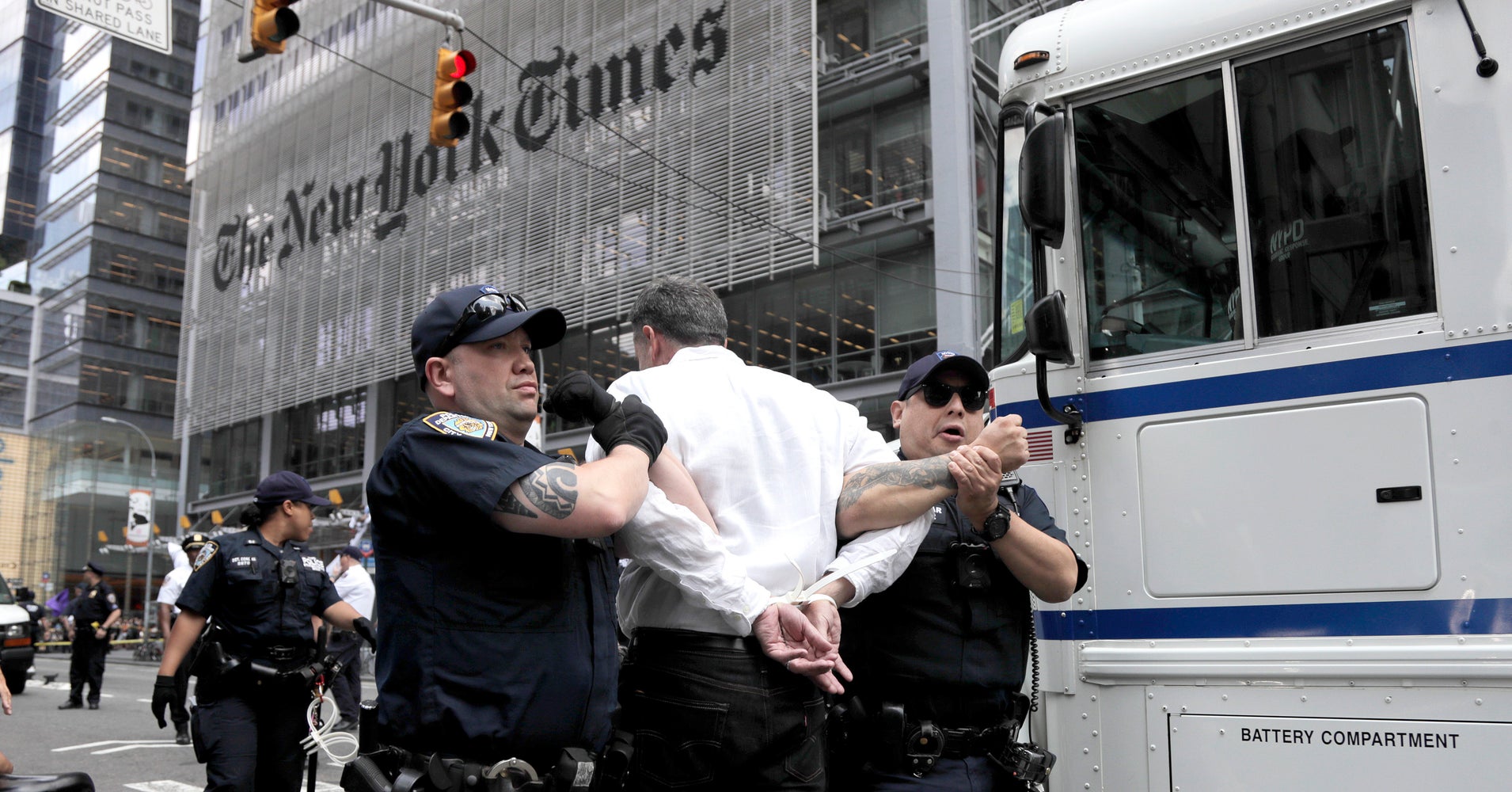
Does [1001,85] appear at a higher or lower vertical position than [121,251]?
lower

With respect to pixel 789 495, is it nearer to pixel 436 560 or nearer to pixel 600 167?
pixel 436 560

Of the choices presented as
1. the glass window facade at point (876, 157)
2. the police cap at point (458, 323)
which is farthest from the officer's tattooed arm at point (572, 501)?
the glass window facade at point (876, 157)

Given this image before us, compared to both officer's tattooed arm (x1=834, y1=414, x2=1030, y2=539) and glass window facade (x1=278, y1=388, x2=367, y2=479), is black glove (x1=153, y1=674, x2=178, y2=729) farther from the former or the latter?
glass window facade (x1=278, y1=388, x2=367, y2=479)

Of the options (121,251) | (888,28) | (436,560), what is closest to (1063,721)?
(436,560)

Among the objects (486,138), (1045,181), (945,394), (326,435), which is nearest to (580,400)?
(945,394)

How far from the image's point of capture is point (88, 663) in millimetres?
16078

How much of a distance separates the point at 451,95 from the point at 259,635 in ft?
22.5

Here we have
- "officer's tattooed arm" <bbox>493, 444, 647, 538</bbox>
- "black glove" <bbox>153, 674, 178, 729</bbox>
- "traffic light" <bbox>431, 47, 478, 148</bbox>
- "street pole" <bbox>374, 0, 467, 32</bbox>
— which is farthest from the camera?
"traffic light" <bbox>431, 47, 478, 148</bbox>

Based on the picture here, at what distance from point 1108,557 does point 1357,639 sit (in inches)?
28.2

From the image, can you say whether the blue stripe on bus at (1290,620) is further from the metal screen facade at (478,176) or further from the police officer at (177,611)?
the metal screen facade at (478,176)

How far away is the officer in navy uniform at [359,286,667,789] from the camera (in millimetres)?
2570

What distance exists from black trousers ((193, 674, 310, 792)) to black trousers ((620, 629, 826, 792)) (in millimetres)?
3123

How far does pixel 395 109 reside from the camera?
1240 inches

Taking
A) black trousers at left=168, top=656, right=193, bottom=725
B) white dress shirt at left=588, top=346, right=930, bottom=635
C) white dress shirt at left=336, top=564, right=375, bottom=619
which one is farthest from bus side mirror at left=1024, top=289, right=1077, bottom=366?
white dress shirt at left=336, top=564, right=375, bottom=619
